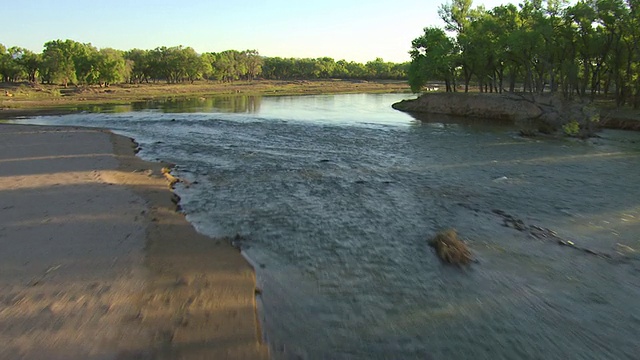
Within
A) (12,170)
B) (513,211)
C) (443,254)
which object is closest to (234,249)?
(443,254)

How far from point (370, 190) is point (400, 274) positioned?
21.8 feet

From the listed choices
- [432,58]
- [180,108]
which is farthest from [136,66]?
[432,58]

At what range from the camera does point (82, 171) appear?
14.4 m

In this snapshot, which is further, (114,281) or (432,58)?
(432,58)

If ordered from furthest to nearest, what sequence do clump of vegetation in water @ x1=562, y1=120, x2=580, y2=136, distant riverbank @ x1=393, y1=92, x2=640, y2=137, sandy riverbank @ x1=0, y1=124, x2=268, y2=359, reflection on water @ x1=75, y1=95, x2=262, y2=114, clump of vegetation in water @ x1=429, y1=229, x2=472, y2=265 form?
reflection on water @ x1=75, y1=95, x2=262, y2=114 < distant riverbank @ x1=393, y1=92, x2=640, y2=137 < clump of vegetation in water @ x1=562, y1=120, x2=580, y2=136 < clump of vegetation in water @ x1=429, y1=229, x2=472, y2=265 < sandy riverbank @ x1=0, y1=124, x2=268, y2=359

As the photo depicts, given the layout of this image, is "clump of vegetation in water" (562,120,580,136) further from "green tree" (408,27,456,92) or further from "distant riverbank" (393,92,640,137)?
"green tree" (408,27,456,92)

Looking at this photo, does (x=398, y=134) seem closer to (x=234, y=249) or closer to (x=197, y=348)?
(x=234, y=249)

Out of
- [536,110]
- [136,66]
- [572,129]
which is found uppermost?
[136,66]

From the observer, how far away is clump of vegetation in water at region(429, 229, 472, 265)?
8.59 m

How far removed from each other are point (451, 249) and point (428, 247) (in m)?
0.73

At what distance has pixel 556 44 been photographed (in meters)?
41.4

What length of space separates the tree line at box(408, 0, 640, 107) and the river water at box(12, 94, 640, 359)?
20.2 m

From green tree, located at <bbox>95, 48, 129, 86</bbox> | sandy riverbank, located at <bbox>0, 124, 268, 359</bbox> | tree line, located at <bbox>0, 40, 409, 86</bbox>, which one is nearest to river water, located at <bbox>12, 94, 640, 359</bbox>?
sandy riverbank, located at <bbox>0, 124, 268, 359</bbox>

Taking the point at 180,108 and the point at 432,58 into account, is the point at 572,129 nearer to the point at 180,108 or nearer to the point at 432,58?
the point at 432,58
